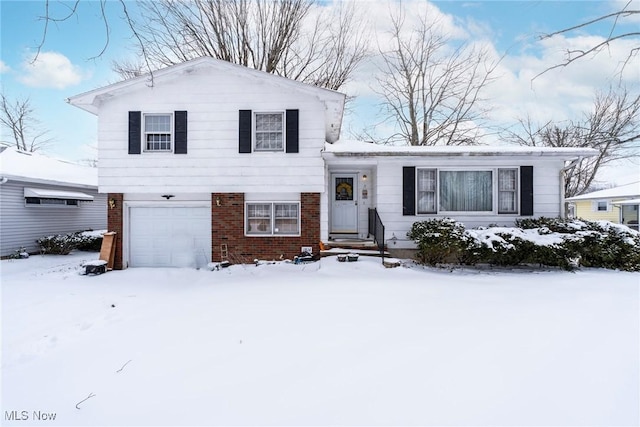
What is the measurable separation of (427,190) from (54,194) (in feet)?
49.4

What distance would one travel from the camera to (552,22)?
16.4ft

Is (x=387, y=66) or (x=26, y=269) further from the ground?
(x=387, y=66)

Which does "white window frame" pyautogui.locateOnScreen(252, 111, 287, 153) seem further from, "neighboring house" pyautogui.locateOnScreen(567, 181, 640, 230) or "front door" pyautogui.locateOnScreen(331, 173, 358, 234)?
"neighboring house" pyautogui.locateOnScreen(567, 181, 640, 230)

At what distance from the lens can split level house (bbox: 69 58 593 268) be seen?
930cm

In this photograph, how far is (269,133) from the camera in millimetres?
9461

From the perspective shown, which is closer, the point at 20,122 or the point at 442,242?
the point at 442,242

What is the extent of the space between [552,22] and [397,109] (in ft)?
51.5

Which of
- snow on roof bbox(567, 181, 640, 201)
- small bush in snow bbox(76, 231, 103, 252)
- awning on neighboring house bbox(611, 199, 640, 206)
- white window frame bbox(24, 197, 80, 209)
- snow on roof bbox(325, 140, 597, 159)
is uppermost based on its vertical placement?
snow on roof bbox(325, 140, 597, 159)

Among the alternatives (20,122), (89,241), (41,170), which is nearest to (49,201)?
(41,170)

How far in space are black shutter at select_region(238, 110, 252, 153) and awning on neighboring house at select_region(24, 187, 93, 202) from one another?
9.53m

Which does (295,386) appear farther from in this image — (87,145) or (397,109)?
(87,145)

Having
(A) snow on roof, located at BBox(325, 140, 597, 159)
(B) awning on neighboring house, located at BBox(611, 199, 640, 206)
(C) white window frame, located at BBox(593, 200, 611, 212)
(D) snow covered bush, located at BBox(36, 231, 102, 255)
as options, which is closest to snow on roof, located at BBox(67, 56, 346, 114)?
(A) snow on roof, located at BBox(325, 140, 597, 159)

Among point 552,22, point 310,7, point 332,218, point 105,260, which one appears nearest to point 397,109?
point 310,7

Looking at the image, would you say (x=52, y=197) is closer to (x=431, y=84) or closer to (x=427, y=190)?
(x=427, y=190)
